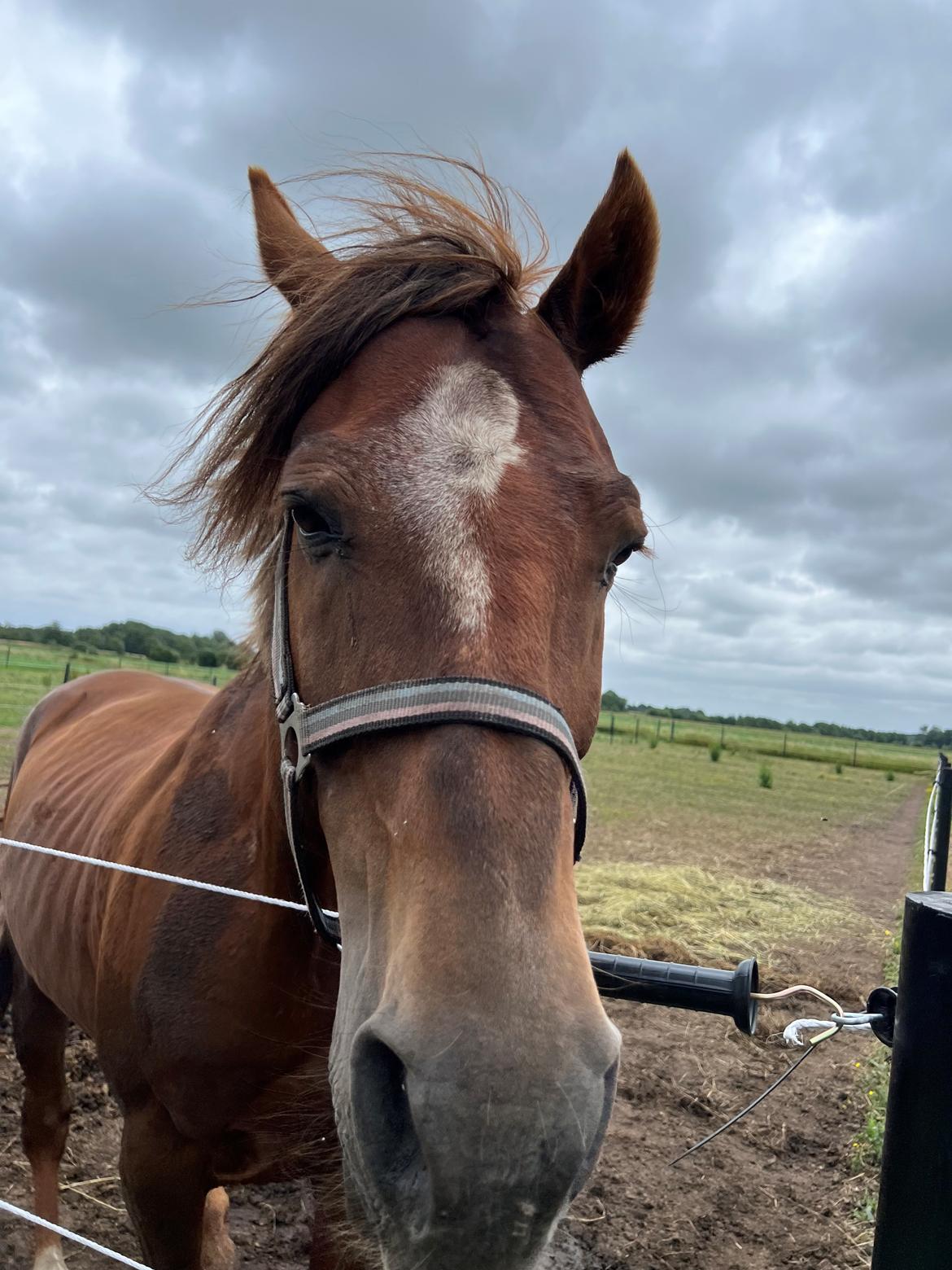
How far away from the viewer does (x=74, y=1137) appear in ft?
13.7

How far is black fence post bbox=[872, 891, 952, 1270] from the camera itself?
1.44 m

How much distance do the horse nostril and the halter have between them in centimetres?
49

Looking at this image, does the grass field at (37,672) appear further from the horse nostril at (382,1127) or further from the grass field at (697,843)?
the horse nostril at (382,1127)

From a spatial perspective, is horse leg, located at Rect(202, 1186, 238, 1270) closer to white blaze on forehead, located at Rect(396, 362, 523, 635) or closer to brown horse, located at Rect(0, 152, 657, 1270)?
brown horse, located at Rect(0, 152, 657, 1270)

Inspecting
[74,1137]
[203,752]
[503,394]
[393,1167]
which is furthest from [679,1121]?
[503,394]

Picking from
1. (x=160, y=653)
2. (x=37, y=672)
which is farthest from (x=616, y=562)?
(x=160, y=653)

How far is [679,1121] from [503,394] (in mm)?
4329

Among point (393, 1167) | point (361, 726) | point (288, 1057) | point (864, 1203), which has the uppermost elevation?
point (361, 726)

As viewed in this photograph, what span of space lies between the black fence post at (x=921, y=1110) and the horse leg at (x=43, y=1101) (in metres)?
3.36

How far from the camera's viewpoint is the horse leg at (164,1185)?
2398 mm

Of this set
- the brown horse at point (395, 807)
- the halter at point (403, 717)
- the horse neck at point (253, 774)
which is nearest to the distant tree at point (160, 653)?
the horse neck at point (253, 774)

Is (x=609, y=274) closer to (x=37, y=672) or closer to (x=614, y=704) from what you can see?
(x=37, y=672)

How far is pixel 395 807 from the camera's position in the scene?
1.40 meters

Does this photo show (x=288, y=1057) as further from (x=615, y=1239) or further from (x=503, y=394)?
(x=615, y=1239)
